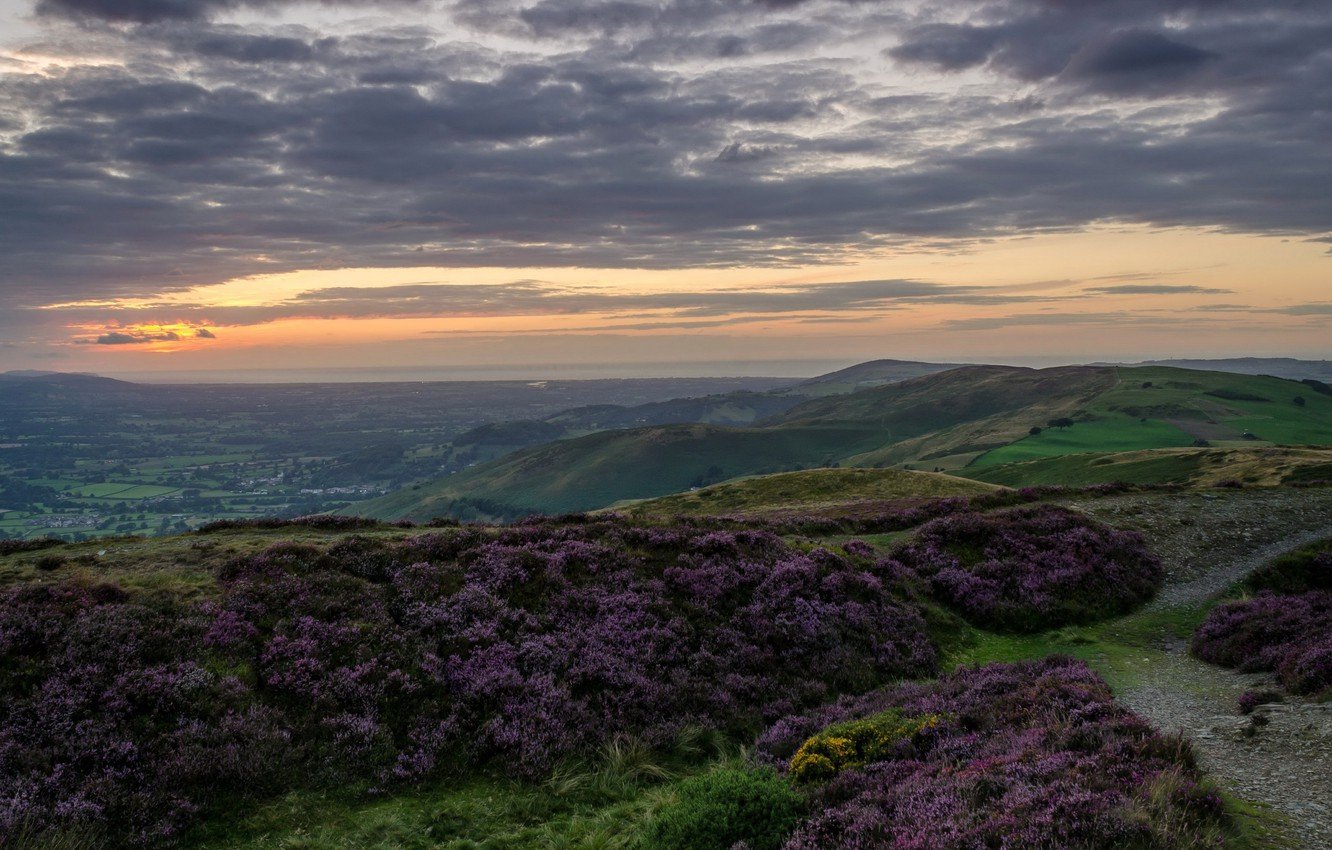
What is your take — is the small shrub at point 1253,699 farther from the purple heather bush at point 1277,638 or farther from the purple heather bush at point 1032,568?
the purple heather bush at point 1032,568

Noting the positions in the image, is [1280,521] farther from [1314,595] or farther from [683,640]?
[683,640]

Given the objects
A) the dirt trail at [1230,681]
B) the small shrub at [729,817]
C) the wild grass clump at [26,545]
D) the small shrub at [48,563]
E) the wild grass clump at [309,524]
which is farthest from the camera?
the wild grass clump at [309,524]

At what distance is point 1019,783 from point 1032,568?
22478 millimetres

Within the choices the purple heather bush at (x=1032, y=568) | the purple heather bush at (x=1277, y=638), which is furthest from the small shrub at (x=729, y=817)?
the purple heather bush at (x=1032, y=568)

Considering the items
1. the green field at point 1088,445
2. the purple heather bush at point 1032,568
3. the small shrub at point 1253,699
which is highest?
the small shrub at point 1253,699

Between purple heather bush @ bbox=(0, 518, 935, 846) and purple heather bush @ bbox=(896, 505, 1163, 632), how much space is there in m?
4.74

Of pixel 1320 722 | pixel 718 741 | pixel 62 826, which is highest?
pixel 1320 722

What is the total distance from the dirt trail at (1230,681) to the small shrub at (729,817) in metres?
6.97

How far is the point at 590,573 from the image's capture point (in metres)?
24.0

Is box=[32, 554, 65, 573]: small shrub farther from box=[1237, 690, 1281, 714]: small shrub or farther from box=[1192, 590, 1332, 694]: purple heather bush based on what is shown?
box=[1192, 590, 1332, 694]: purple heather bush

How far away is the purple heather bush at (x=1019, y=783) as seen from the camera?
8727 mm

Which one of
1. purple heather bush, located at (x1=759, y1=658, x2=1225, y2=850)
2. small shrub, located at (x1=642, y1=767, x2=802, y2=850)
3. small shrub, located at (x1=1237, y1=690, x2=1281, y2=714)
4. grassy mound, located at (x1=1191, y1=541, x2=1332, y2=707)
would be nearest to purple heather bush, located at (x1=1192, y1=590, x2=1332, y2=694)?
grassy mound, located at (x1=1191, y1=541, x2=1332, y2=707)

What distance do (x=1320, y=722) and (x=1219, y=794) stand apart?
600cm

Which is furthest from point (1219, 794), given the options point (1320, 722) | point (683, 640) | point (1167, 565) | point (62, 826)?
point (1167, 565)
